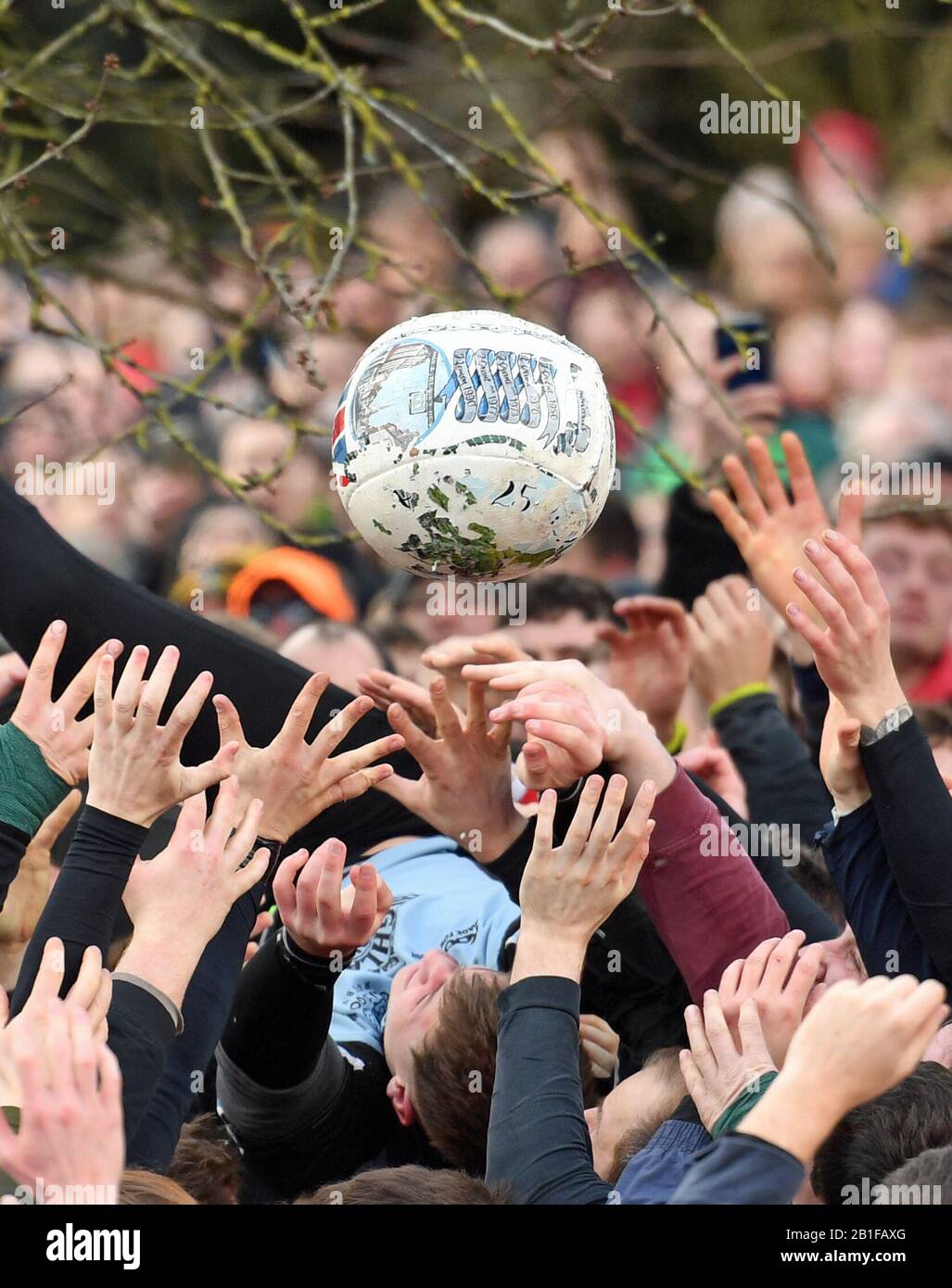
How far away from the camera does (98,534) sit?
7734 millimetres

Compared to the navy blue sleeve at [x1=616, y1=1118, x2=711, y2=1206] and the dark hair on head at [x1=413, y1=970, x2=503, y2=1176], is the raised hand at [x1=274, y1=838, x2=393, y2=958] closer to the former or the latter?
the dark hair on head at [x1=413, y1=970, x2=503, y2=1176]

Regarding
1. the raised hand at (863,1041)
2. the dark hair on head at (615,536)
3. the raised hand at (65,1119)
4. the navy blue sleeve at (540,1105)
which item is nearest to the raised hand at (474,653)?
the navy blue sleeve at (540,1105)

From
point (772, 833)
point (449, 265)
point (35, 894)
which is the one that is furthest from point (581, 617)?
point (449, 265)

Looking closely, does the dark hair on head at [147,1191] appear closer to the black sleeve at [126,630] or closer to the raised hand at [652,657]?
the black sleeve at [126,630]

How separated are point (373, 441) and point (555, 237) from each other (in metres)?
5.93

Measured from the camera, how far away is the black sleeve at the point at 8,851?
2711 millimetres

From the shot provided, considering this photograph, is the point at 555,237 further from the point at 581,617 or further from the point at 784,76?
the point at 581,617

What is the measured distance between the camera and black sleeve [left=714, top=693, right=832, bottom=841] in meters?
3.94

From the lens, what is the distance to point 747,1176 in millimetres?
1995

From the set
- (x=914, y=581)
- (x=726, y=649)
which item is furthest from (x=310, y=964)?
(x=914, y=581)

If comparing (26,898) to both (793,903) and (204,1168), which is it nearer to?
(204,1168)

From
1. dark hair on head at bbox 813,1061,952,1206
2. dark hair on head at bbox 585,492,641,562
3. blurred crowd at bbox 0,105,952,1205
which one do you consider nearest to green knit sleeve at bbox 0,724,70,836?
blurred crowd at bbox 0,105,952,1205

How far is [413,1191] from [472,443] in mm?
1261

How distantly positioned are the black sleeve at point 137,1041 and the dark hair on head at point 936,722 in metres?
2.35
